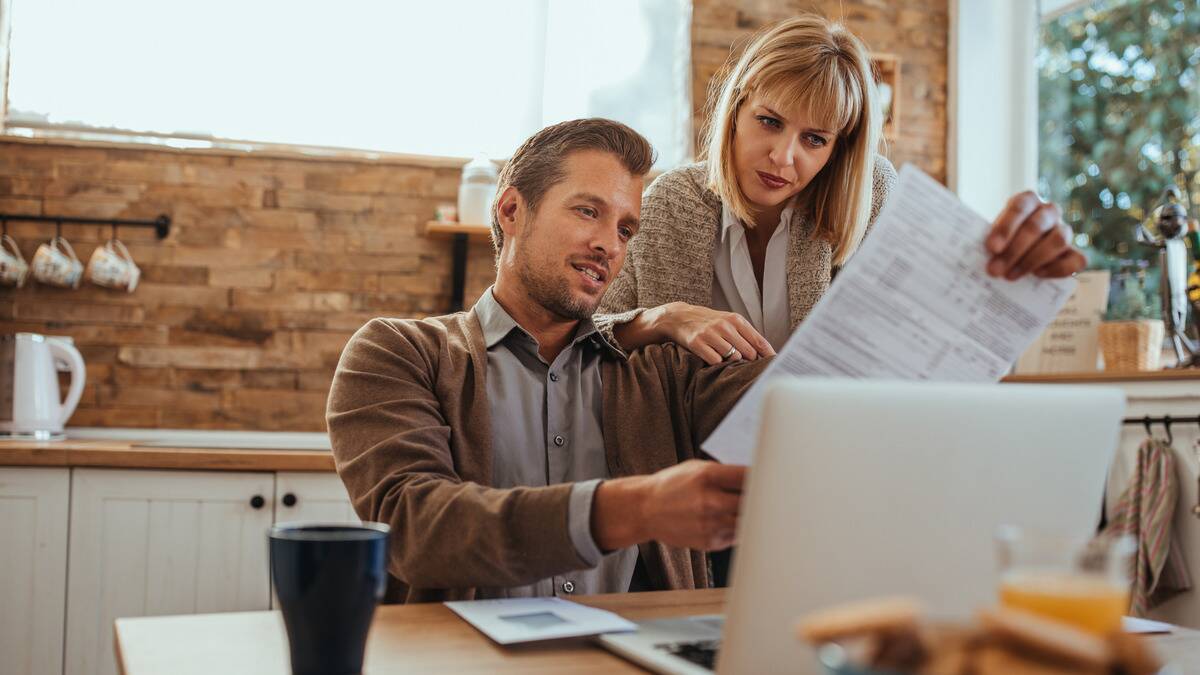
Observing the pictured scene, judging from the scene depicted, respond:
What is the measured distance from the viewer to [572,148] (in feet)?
5.07

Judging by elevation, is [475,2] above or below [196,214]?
above

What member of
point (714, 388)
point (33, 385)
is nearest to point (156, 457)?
point (33, 385)

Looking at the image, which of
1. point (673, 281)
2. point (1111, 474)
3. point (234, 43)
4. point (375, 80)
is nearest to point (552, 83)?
point (375, 80)

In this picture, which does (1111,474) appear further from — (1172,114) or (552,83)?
(552,83)

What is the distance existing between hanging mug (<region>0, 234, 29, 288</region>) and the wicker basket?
9.44ft

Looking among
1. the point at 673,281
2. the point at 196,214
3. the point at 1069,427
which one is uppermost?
the point at 196,214

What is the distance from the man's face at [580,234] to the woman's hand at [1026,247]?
74 cm

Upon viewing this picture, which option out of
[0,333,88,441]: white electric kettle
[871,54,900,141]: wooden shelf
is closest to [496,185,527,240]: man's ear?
[0,333,88,441]: white electric kettle

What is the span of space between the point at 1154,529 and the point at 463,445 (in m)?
1.69

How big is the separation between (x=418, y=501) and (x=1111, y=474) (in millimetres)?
2016

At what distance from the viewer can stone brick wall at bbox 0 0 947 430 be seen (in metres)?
3.03

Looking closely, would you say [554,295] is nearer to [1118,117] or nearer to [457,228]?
[457,228]

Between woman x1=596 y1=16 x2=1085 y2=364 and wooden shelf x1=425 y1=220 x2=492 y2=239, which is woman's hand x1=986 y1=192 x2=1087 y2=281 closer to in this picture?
woman x1=596 y1=16 x2=1085 y2=364

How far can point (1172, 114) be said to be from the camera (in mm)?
3137
